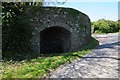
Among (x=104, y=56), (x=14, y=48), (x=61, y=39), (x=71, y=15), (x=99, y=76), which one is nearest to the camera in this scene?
(x=99, y=76)

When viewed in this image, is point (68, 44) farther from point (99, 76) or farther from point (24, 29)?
point (99, 76)

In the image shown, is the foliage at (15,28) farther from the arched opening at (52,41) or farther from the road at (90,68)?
the road at (90,68)

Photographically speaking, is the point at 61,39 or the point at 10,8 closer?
the point at 10,8

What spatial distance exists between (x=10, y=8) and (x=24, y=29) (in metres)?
1.35

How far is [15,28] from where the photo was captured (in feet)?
42.2

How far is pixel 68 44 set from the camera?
16.1 meters

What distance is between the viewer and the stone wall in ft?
46.9

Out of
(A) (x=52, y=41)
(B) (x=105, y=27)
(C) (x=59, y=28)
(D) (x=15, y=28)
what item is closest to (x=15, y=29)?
(D) (x=15, y=28)

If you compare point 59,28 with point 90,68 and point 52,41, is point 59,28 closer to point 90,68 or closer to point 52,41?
point 52,41

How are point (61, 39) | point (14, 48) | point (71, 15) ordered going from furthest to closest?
1. point (61, 39)
2. point (71, 15)
3. point (14, 48)

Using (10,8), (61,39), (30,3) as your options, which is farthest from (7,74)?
(61,39)

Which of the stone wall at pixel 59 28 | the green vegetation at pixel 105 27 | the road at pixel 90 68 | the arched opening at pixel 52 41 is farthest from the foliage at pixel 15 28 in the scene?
the green vegetation at pixel 105 27

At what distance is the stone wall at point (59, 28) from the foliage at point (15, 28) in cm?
62

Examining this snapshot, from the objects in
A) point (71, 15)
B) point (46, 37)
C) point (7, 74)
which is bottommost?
point (7, 74)
